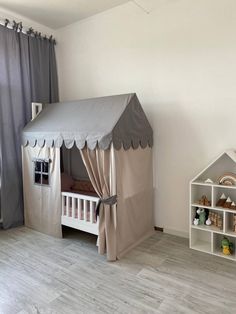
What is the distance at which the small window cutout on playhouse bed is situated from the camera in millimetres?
3018

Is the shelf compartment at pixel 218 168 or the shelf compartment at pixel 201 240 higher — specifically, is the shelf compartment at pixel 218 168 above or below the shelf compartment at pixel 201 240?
above

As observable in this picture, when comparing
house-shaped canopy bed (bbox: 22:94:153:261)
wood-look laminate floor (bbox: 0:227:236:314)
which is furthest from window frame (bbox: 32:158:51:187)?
wood-look laminate floor (bbox: 0:227:236:314)

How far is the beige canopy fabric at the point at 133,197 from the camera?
2.51 meters

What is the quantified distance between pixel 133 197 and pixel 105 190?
1.34ft

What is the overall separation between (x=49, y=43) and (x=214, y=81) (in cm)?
259

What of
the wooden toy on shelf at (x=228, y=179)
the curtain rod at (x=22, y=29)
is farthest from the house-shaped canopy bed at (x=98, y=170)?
the curtain rod at (x=22, y=29)

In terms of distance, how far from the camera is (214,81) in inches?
104

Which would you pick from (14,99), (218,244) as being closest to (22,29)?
(14,99)

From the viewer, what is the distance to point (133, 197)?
272cm

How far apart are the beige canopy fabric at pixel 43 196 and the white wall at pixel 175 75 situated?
1.23 metres

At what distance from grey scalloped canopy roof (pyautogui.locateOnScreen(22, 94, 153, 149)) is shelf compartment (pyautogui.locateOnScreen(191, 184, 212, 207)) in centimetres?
77

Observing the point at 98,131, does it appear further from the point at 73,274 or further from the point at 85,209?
the point at 73,274

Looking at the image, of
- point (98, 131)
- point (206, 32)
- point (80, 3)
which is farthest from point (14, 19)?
point (206, 32)

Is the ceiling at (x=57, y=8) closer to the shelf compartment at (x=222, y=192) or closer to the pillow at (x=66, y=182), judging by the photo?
the pillow at (x=66, y=182)
